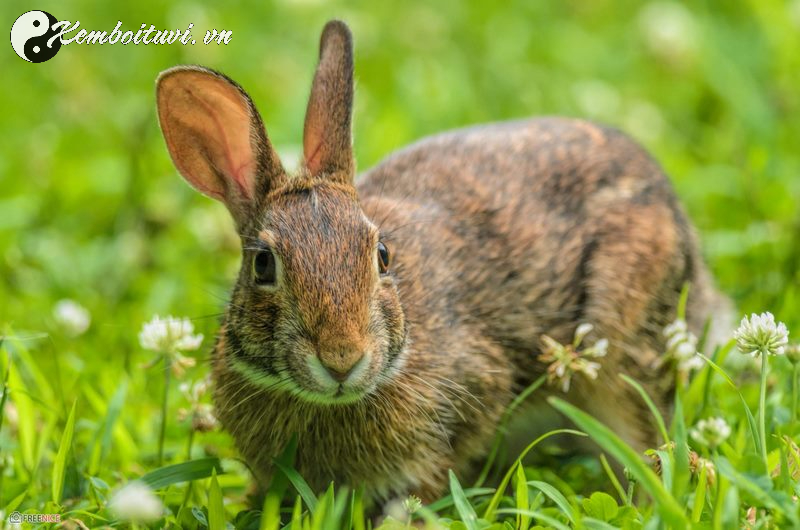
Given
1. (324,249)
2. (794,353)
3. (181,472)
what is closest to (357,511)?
(181,472)

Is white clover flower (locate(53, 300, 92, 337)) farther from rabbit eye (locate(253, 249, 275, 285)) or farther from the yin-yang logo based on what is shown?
the yin-yang logo

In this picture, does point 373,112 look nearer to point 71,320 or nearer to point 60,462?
point 71,320

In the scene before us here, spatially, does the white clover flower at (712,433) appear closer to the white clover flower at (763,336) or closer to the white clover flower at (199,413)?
the white clover flower at (763,336)

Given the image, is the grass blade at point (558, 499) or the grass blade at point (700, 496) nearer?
the grass blade at point (700, 496)

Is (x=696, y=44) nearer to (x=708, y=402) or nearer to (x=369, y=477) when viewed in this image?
(x=708, y=402)

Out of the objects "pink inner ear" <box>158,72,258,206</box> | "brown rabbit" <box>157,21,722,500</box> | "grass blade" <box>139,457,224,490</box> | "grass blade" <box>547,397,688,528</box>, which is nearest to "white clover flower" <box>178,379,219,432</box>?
"brown rabbit" <box>157,21,722,500</box>

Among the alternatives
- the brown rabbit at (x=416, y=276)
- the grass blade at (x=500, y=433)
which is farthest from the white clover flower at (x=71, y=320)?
the grass blade at (x=500, y=433)

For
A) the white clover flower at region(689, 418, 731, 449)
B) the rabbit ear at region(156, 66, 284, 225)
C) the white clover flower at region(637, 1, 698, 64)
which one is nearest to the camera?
the white clover flower at region(689, 418, 731, 449)
